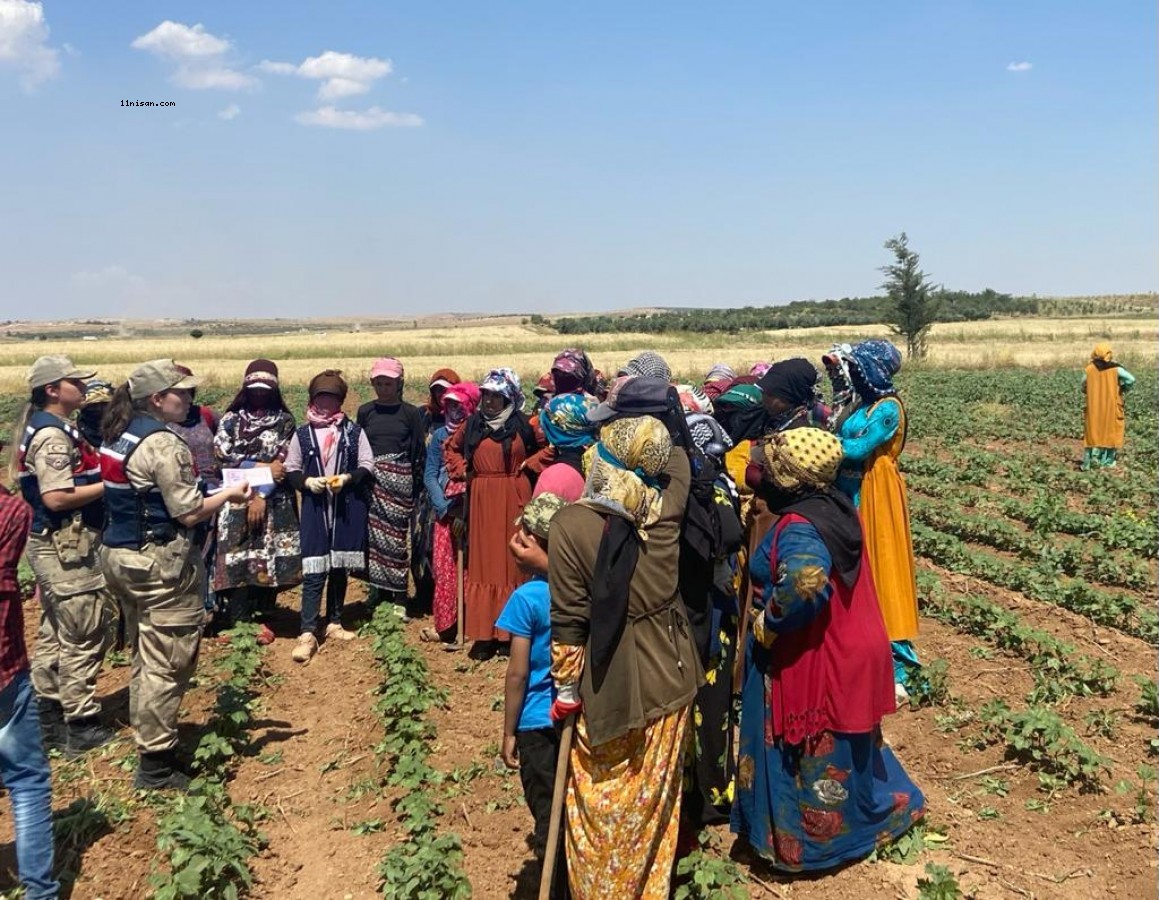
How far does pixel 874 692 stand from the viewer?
322 centimetres

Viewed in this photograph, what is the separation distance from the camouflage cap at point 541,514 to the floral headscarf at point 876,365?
245 cm

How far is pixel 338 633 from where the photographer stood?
6383mm

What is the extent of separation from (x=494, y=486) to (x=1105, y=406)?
9557 millimetres

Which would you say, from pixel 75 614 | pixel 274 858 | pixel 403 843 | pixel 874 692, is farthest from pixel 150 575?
pixel 874 692

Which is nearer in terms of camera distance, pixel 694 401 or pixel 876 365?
pixel 876 365

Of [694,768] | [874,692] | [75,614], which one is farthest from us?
[75,614]

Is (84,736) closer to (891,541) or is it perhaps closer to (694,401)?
(694,401)

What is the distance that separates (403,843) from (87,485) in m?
2.66

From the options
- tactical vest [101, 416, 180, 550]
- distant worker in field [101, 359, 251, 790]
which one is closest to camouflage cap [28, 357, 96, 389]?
distant worker in field [101, 359, 251, 790]

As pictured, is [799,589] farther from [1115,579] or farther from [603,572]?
[1115,579]

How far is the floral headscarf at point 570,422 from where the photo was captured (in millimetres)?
4012

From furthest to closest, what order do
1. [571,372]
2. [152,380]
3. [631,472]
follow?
[571,372] < [152,380] < [631,472]

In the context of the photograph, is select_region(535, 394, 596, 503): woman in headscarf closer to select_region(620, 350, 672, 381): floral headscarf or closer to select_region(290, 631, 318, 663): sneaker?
select_region(620, 350, 672, 381): floral headscarf

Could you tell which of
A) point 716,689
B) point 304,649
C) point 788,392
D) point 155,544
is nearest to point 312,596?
point 304,649
